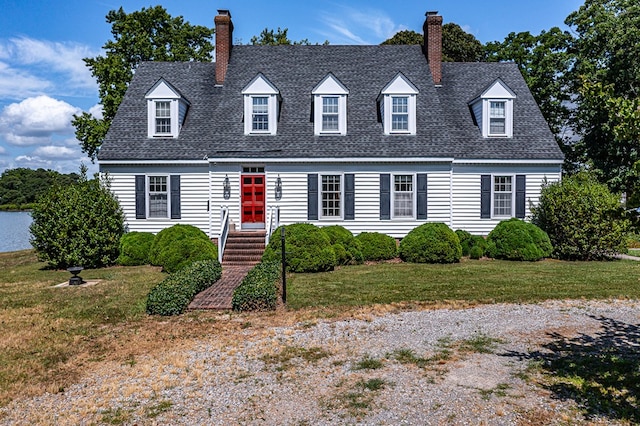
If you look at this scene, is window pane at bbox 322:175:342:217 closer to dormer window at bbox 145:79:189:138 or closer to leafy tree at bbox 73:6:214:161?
dormer window at bbox 145:79:189:138

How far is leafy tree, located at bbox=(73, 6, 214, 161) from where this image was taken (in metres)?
26.9

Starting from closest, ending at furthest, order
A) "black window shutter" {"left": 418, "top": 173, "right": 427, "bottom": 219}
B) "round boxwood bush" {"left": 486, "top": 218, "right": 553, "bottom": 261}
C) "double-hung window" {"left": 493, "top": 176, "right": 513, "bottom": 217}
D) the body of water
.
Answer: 1. "round boxwood bush" {"left": 486, "top": 218, "right": 553, "bottom": 261}
2. "black window shutter" {"left": 418, "top": 173, "right": 427, "bottom": 219}
3. "double-hung window" {"left": 493, "top": 176, "right": 513, "bottom": 217}
4. the body of water

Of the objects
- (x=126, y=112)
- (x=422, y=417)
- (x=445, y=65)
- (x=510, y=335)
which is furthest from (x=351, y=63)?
(x=422, y=417)

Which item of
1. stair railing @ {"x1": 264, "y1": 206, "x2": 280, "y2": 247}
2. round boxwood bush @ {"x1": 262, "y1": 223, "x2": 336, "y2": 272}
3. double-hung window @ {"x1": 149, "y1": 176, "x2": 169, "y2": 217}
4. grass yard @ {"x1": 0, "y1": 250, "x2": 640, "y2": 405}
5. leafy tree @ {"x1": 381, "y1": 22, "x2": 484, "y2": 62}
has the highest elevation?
leafy tree @ {"x1": 381, "y1": 22, "x2": 484, "y2": 62}

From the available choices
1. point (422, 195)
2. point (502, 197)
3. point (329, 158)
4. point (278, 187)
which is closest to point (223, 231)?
point (278, 187)

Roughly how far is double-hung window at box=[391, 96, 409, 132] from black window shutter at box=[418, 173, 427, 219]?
6.92ft

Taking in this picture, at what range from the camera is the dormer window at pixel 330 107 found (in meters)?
18.0

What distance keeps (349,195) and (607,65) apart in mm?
18321

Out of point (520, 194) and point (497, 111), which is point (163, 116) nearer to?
point (497, 111)

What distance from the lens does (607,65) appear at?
81.2ft

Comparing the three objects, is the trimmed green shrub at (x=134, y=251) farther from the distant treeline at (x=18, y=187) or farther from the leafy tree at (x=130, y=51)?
the distant treeline at (x=18, y=187)

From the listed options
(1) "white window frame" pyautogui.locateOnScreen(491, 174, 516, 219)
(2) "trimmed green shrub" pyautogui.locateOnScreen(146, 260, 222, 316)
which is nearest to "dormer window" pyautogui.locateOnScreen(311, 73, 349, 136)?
(1) "white window frame" pyautogui.locateOnScreen(491, 174, 516, 219)

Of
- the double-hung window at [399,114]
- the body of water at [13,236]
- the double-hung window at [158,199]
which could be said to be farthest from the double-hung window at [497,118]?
the body of water at [13,236]

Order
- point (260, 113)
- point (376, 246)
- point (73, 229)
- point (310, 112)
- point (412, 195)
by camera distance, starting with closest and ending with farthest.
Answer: point (73, 229) < point (376, 246) < point (412, 195) < point (260, 113) < point (310, 112)
